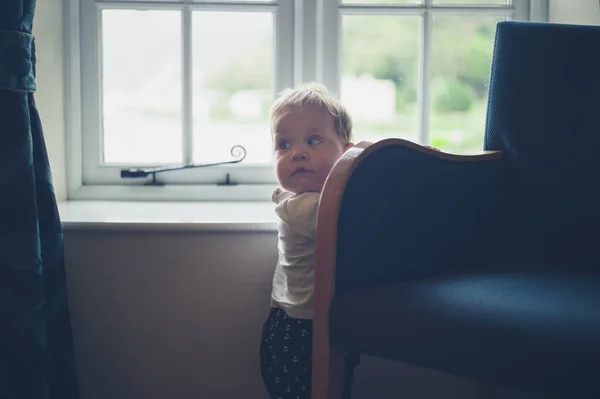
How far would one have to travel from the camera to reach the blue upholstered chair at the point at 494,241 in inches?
34.3

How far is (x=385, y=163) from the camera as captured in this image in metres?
1.10

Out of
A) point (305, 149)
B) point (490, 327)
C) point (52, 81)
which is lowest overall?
point (490, 327)

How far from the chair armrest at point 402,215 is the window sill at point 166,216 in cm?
40

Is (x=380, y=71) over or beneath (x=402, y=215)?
over

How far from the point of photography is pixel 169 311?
150 centimetres

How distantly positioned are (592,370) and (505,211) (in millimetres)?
558

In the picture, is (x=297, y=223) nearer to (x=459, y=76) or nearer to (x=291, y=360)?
(x=291, y=360)

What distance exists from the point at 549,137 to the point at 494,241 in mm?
228

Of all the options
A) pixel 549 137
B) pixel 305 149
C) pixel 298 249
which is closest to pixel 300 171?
pixel 305 149

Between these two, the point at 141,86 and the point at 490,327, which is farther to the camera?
the point at 141,86

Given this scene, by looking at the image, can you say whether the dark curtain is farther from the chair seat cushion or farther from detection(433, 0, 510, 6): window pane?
detection(433, 0, 510, 6): window pane

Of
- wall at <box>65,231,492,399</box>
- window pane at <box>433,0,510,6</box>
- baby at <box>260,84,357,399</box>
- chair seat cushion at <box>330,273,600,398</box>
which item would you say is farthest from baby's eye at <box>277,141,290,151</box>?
window pane at <box>433,0,510,6</box>

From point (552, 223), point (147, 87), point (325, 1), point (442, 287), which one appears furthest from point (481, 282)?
point (147, 87)

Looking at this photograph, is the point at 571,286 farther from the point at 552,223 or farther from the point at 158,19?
the point at 158,19
